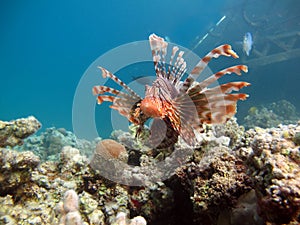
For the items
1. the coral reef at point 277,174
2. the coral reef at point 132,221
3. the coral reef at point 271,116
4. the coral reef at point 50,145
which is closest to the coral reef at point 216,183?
the coral reef at point 277,174

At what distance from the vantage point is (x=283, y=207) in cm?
135

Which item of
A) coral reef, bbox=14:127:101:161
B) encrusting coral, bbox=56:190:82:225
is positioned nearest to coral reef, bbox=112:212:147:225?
encrusting coral, bbox=56:190:82:225

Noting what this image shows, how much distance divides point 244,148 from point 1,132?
339 cm

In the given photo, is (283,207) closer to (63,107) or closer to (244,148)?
(244,148)

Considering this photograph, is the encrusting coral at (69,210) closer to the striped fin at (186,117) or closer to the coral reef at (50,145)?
the striped fin at (186,117)

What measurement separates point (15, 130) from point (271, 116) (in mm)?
12415

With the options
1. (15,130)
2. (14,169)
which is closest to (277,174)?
(14,169)

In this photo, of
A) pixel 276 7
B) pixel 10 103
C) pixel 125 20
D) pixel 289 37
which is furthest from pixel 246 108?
pixel 10 103

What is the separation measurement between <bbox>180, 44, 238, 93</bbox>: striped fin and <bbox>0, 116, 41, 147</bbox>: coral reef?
2644 millimetres

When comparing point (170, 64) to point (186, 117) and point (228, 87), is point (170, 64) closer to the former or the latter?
point (186, 117)

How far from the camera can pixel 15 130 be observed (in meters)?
3.47

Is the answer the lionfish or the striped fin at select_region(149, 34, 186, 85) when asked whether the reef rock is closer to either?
the lionfish

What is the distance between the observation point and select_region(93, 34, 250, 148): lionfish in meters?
2.11

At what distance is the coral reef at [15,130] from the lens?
3367 mm
